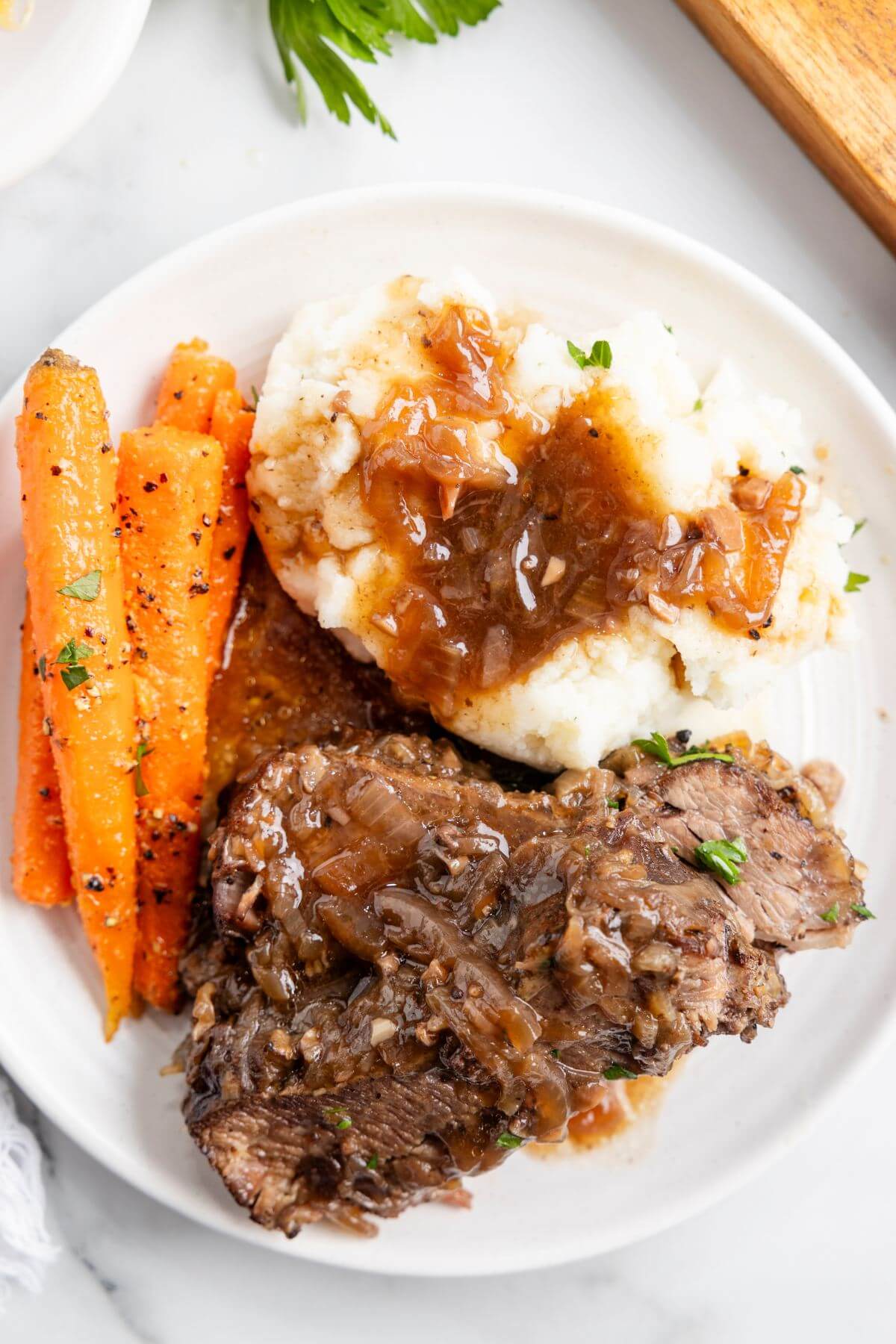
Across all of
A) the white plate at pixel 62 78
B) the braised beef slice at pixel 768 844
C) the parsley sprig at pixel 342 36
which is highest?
the white plate at pixel 62 78

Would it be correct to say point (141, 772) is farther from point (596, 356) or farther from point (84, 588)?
point (596, 356)

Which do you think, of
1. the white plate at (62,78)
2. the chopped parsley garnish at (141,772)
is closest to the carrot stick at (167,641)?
the chopped parsley garnish at (141,772)

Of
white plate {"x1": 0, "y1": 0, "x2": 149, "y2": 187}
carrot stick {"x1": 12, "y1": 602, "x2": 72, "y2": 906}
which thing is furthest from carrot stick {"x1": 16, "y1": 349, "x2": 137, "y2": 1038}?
white plate {"x1": 0, "y1": 0, "x2": 149, "y2": 187}

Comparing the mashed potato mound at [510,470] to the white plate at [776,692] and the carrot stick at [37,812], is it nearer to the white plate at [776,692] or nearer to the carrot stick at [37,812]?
the white plate at [776,692]

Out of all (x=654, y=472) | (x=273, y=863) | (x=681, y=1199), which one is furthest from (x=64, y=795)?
→ (x=681, y=1199)

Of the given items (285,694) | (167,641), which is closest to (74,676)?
(167,641)
